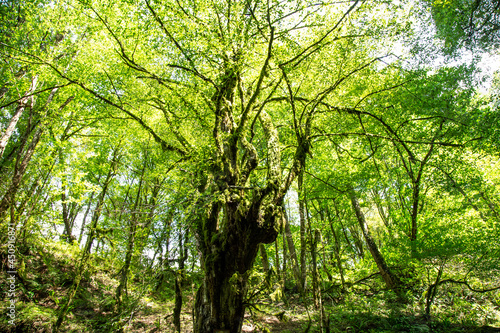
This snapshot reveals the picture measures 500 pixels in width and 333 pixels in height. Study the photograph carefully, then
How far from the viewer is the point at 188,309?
7527 millimetres

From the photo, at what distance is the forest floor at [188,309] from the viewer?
4.77 meters

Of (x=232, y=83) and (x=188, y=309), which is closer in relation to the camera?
(x=232, y=83)

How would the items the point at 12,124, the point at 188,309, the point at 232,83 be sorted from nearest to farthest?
the point at 232,83 < the point at 12,124 < the point at 188,309

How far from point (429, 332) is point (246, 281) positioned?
13.9 ft

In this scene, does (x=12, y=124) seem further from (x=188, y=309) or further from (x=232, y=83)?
(x=188, y=309)

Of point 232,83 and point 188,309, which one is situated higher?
point 232,83

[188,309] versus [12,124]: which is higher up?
[12,124]

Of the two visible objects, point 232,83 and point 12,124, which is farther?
point 12,124

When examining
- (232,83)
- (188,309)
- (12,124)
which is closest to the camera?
(232,83)

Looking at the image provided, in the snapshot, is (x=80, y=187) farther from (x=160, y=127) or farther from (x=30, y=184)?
(x=160, y=127)

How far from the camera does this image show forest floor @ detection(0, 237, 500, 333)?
4773mm

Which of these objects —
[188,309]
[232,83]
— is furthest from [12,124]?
[188,309]

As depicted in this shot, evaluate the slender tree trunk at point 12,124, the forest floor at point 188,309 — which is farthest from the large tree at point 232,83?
the slender tree trunk at point 12,124

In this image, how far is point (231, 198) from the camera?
3645 millimetres
